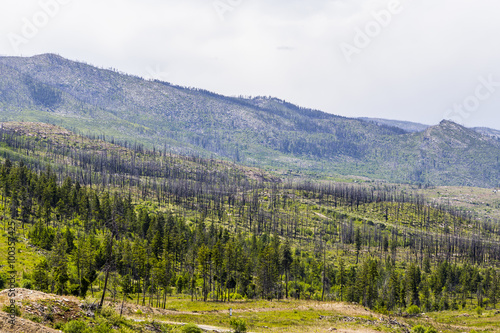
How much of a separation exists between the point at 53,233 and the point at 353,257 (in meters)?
141

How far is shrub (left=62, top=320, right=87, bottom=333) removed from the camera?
26214 mm

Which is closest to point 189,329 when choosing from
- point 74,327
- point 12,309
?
point 74,327

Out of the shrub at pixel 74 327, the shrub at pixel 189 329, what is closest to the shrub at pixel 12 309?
the shrub at pixel 74 327

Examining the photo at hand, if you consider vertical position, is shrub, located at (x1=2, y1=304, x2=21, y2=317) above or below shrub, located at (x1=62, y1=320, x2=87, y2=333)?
above

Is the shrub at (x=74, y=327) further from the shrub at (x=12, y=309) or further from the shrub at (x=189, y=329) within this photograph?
the shrub at (x=189, y=329)

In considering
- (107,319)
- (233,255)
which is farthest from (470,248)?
(107,319)

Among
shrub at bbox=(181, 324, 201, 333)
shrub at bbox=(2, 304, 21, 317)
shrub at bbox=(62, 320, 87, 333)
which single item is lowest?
shrub at bbox=(181, 324, 201, 333)

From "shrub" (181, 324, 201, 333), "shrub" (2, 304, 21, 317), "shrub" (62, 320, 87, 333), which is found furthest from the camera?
"shrub" (181, 324, 201, 333)

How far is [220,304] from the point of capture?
74.7 metres

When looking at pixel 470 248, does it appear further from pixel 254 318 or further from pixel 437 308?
pixel 254 318

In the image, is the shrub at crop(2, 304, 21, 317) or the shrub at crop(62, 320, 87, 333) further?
the shrub at crop(62, 320, 87, 333)

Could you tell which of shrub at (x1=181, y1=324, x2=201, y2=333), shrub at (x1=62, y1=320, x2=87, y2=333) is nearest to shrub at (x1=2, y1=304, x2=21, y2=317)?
shrub at (x1=62, y1=320, x2=87, y2=333)

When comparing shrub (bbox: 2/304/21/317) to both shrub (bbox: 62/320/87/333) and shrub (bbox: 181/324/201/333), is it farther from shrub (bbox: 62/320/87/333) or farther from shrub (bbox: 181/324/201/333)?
shrub (bbox: 181/324/201/333)

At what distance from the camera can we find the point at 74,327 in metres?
26.6
